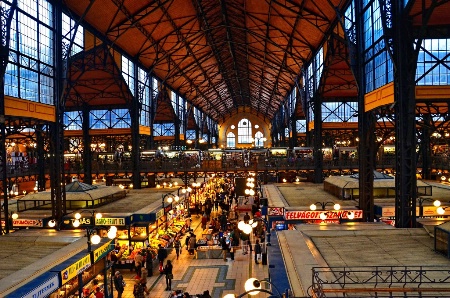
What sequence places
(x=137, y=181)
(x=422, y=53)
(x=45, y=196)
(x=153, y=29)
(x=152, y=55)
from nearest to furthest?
(x=422, y=53), (x=45, y=196), (x=153, y=29), (x=137, y=181), (x=152, y=55)

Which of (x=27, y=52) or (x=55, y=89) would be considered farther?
(x=55, y=89)

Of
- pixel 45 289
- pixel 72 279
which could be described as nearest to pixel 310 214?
pixel 72 279

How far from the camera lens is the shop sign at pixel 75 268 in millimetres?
11156

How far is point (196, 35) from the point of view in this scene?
41.0 meters

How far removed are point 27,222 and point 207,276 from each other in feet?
29.7

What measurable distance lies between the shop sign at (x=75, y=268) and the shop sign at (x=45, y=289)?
0.37m

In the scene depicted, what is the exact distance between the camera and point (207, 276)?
19.5m

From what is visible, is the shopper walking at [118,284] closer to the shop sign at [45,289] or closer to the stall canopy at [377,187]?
the shop sign at [45,289]

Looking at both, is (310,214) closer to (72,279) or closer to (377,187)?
(377,187)

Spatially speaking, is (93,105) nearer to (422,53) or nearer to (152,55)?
(152,55)

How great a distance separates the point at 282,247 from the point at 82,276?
641cm

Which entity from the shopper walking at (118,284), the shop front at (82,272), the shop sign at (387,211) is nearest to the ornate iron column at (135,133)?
the shopper walking at (118,284)

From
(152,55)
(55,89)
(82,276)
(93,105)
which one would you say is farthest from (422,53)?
(93,105)

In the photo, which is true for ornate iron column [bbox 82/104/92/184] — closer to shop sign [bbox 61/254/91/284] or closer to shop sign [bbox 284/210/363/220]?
shop sign [bbox 284/210/363/220]
